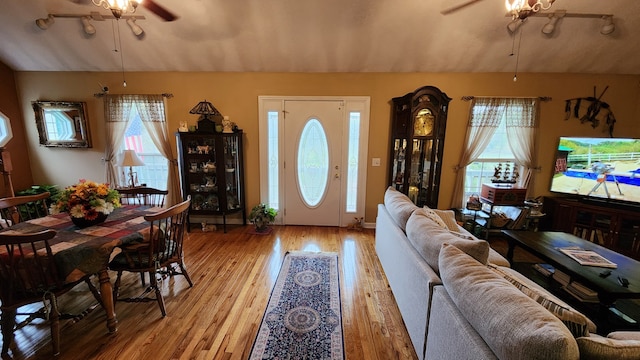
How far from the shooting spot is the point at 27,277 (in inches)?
61.1

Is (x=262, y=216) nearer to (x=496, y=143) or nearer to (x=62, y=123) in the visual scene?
(x=62, y=123)

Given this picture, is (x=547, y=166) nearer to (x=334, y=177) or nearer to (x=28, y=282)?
(x=334, y=177)

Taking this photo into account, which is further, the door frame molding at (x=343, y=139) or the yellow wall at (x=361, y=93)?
the door frame molding at (x=343, y=139)

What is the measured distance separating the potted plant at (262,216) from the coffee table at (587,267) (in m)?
3.01

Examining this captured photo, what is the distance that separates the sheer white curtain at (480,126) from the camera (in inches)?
145

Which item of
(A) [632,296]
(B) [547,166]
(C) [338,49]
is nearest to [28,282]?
(C) [338,49]

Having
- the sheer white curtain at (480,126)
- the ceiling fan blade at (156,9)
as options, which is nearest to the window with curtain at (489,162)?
the sheer white curtain at (480,126)

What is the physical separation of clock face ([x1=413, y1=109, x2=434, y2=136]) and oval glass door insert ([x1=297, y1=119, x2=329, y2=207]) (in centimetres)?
134

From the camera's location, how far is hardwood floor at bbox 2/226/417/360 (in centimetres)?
172

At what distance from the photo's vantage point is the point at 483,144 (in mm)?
3770

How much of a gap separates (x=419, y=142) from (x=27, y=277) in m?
4.05

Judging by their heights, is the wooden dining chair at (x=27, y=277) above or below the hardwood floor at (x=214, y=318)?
above

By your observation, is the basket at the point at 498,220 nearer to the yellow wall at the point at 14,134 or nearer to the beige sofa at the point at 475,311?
the beige sofa at the point at 475,311

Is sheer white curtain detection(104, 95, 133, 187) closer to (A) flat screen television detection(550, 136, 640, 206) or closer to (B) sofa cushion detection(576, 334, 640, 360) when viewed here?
(B) sofa cushion detection(576, 334, 640, 360)
